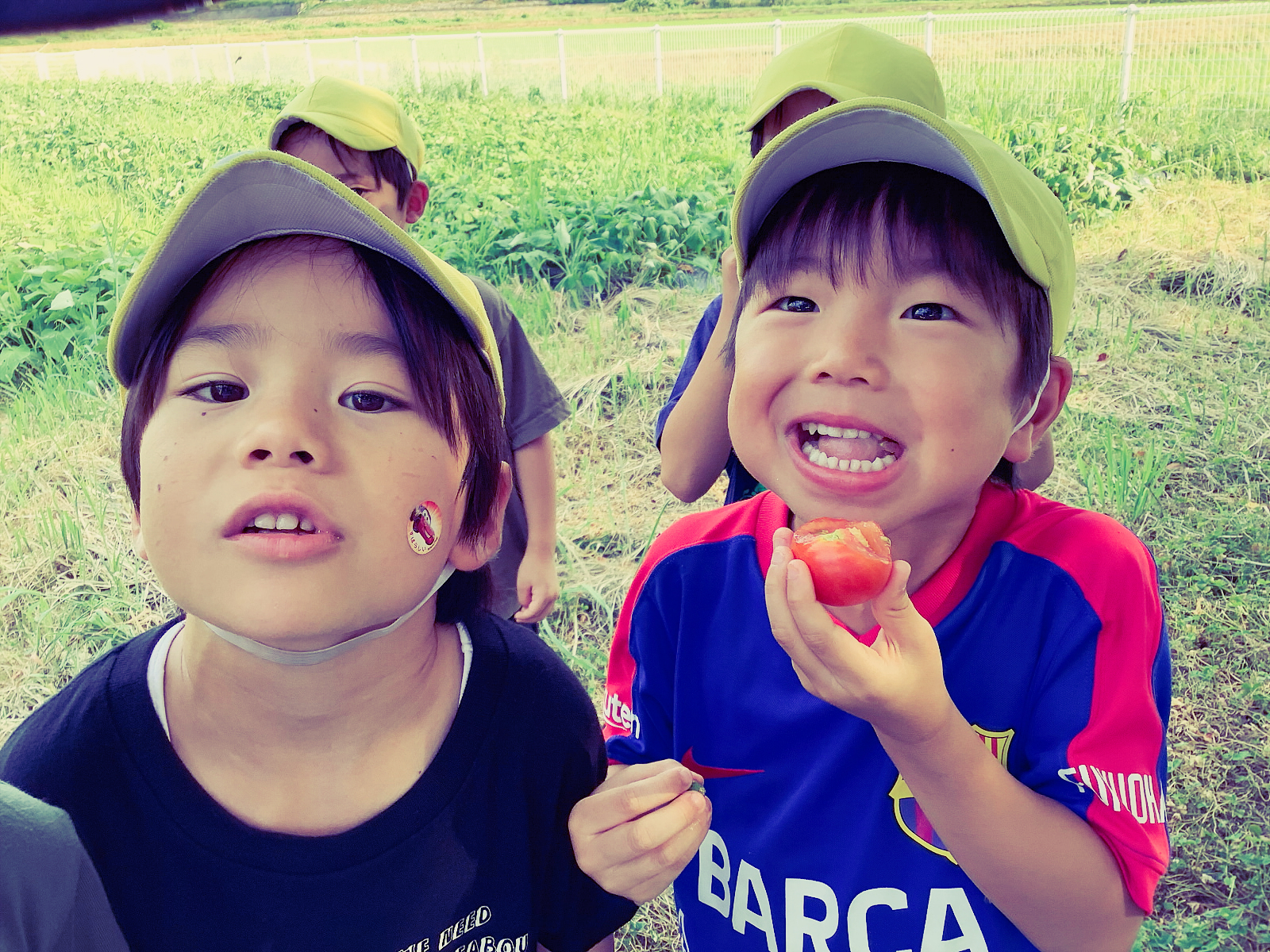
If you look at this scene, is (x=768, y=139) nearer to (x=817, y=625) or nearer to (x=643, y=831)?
(x=817, y=625)

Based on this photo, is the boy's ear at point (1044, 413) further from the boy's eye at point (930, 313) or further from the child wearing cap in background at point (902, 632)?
the boy's eye at point (930, 313)

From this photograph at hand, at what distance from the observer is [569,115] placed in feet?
34.7

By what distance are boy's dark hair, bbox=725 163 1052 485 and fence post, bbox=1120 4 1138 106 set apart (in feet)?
33.6

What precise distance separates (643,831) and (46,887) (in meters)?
0.50

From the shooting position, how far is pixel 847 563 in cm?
85

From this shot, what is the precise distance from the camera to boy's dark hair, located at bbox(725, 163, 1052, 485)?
1.01 meters

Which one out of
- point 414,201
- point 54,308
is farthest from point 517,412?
point 54,308

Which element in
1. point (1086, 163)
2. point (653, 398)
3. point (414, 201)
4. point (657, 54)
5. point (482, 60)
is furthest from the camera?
point (482, 60)

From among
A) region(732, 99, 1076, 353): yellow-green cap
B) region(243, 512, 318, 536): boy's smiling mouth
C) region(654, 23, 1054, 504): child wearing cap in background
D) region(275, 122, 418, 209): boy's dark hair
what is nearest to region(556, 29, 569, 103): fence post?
region(275, 122, 418, 209): boy's dark hair

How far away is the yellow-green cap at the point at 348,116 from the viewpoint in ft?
7.05

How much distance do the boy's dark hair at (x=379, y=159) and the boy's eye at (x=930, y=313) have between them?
5.27 feet

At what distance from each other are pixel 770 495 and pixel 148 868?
80 cm

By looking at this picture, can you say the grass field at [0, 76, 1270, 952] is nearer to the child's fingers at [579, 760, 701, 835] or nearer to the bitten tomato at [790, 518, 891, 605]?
the child's fingers at [579, 760, 701, 835]

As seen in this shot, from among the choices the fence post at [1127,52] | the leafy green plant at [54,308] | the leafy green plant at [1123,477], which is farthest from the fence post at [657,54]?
the leafy green plant at [1123,477]
